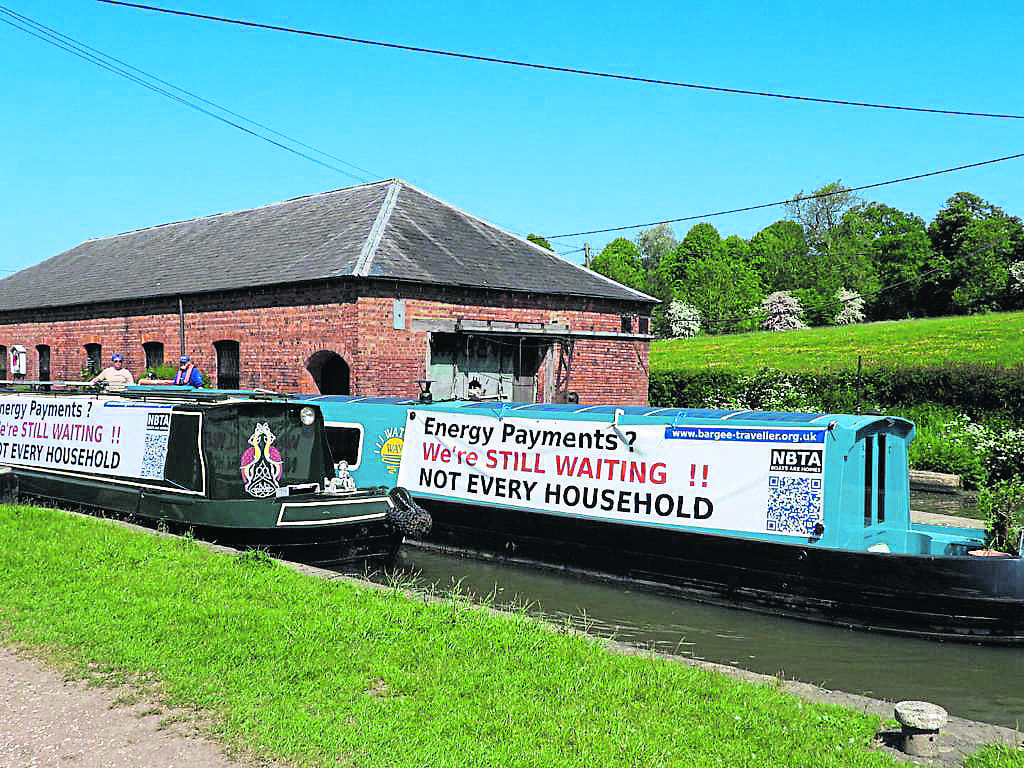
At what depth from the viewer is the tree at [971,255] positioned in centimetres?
5941

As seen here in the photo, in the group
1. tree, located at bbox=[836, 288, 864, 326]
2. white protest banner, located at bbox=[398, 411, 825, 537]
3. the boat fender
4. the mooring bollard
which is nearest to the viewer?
the mooring bollard

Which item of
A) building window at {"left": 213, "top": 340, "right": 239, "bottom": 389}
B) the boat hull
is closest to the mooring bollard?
the boat hull

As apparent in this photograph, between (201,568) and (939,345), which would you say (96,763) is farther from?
(939,345)

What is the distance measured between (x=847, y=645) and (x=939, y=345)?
120 feet

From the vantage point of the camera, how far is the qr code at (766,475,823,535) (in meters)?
9.66

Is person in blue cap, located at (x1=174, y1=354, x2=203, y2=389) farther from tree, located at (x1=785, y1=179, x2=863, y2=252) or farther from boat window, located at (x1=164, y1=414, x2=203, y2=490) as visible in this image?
tree, located at (x1=785, y1=179, x2=863, y2=252)

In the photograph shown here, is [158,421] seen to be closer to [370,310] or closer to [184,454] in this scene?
[184,454]

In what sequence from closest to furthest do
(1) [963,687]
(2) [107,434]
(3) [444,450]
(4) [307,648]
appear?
1. (4) [307,648]
2. (1) [963,687]
3. (2) [107,434]
4. (3) [444,450]

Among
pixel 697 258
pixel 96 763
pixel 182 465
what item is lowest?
pixel 96 763

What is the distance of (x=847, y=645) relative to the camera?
895 cm

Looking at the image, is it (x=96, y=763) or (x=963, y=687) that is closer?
(x=96, y=763)

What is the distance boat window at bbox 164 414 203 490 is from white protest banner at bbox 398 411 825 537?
3.33 metres

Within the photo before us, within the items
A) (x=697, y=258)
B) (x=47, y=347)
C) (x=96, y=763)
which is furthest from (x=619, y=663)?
(x=697, y=258)

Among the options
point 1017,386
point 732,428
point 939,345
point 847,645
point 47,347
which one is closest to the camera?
point 847,645
